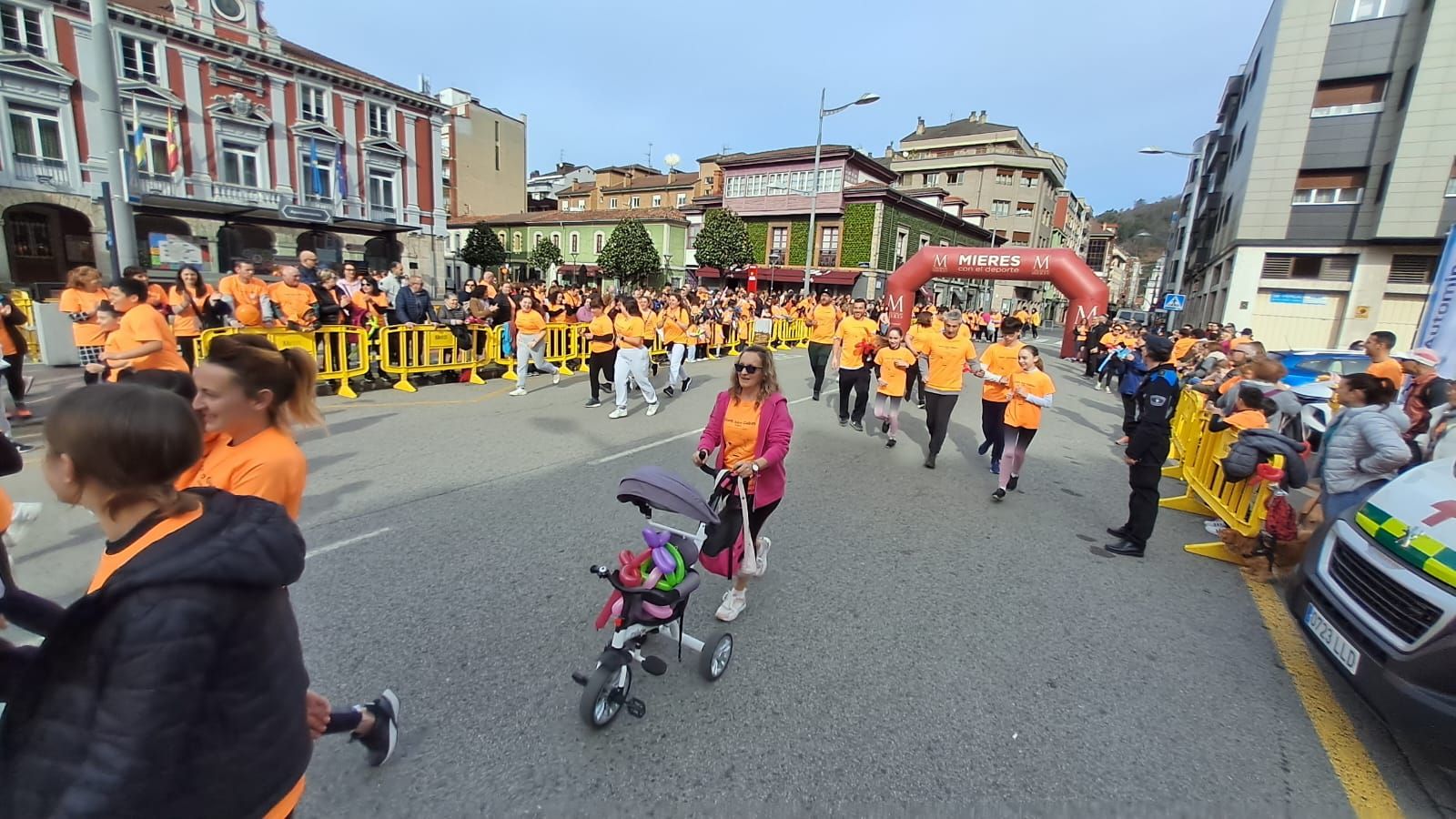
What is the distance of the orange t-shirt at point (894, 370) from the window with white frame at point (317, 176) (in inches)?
1255

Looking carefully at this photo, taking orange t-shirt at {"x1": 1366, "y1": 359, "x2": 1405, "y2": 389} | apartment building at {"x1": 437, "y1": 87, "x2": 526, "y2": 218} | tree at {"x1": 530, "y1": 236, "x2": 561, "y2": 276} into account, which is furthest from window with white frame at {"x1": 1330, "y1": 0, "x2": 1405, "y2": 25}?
apartment building at {"x1": 437, "y1": 87, "x2": 526, "y2": 218}

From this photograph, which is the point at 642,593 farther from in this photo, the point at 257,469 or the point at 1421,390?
the point at 1421,390

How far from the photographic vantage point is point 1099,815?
8.39 feet

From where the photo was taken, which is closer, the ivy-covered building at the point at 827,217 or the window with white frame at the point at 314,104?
the window with white frame at the point at 314,104

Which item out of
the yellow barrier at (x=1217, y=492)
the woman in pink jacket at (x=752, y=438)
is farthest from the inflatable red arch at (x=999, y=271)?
the woman in pink jacket at (x=752, y=438)

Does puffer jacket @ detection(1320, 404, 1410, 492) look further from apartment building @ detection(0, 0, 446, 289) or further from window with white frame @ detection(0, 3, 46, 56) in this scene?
window with white frame @ detection(0, 3, 46, 56)

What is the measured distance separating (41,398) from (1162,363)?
42.7ft

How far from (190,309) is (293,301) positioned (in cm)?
128

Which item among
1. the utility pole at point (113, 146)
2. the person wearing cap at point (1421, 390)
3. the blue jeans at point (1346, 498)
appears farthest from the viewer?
the utility pole at point (113, 146)

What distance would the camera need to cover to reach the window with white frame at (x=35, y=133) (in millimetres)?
23156

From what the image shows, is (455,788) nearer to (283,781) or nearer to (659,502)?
(283,781)

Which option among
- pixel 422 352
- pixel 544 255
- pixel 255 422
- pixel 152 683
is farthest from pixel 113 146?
pixel 544 255

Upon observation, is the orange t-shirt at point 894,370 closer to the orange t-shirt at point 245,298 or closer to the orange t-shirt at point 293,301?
the orange t-shirt at point 293,301

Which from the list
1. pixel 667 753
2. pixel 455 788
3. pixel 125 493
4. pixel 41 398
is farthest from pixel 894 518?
pixel 41 398
